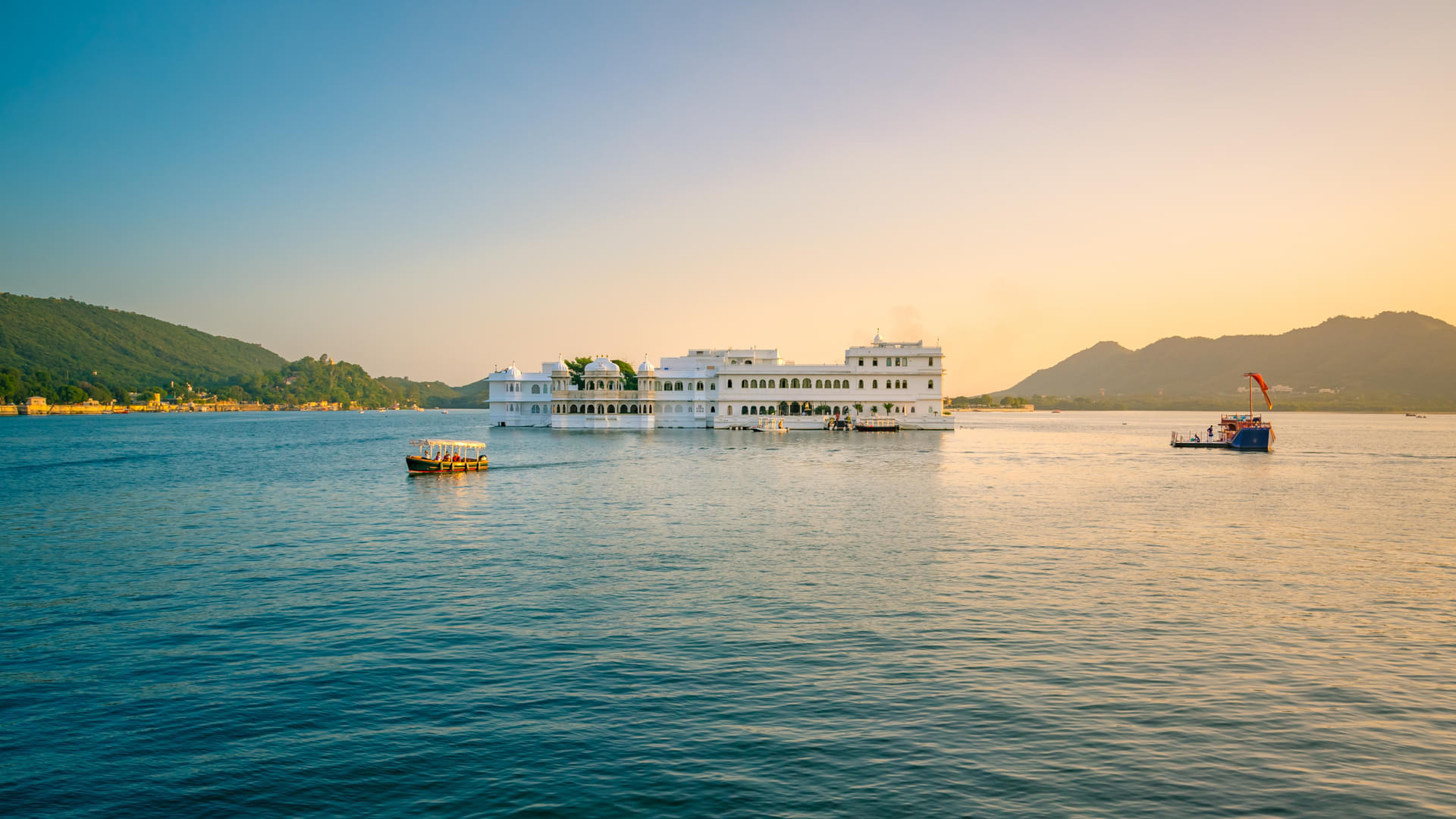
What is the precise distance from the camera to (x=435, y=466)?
4797 cm

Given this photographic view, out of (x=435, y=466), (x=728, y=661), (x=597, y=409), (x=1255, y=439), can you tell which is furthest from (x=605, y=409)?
(x=728, y=661)

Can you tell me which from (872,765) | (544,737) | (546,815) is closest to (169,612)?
(544,737)

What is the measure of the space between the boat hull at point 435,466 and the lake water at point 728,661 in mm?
14564

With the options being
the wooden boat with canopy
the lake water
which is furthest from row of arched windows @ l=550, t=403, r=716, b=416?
the lake water

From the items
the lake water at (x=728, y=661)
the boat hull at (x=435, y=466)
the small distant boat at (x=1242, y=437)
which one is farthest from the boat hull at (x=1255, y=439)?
the boat hull at (x=435, y=466)

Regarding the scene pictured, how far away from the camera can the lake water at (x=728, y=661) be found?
9.48 meters

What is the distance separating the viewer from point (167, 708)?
1180cm

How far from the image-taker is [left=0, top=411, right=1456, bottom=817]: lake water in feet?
31.1

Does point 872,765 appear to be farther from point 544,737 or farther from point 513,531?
point 513,531

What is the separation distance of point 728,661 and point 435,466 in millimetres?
38009

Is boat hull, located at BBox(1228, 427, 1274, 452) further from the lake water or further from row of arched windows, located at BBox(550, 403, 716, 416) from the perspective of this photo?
row of arched windows, located at BBox(550, 403, 716, 416)

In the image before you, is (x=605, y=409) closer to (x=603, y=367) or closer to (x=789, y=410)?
(x=603, y=367)

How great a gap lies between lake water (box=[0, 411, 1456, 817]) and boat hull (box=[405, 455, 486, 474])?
14564 mm

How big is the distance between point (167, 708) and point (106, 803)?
9.64 ft
